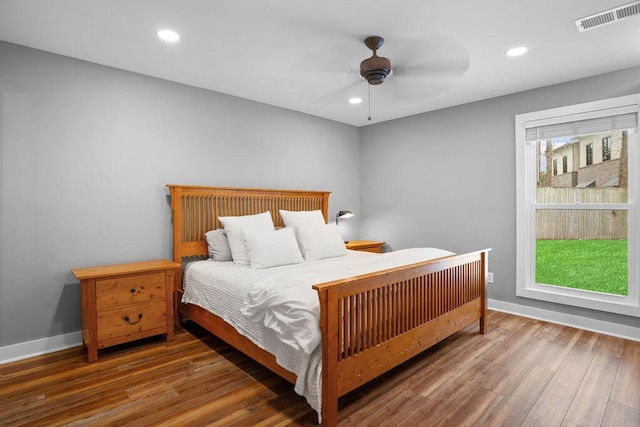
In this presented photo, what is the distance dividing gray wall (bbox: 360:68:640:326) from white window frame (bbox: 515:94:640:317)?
0.08 meters

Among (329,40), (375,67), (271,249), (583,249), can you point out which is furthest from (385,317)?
(583,249)

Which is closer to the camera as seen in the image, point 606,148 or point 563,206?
point 606,148

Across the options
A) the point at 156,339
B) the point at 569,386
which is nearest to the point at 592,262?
the point at 569,386

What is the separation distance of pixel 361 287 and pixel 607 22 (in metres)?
2.45

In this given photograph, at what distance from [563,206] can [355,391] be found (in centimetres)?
301

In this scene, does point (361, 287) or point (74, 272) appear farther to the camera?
point (74, 272)

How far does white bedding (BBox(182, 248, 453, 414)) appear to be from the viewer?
189cm

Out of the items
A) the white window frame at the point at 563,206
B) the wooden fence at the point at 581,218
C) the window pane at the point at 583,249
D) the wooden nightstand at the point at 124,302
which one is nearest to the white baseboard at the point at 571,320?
the white window frame at the point at 563,206

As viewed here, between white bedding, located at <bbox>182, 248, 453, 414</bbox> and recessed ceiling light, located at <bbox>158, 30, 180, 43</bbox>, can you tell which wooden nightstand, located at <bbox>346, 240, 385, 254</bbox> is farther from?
recessed ceiling light, located at <bbox>158, 30, 180, 43</bbox>

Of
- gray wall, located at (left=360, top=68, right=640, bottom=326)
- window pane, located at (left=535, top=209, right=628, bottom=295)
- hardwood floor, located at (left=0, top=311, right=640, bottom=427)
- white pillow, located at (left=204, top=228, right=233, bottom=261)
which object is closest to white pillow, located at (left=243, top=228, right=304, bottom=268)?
white pillow, located at (left=204, top=228, right=233, bottom=261)

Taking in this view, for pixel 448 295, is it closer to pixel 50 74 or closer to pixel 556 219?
pixel 556 219

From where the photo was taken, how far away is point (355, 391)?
2234mm

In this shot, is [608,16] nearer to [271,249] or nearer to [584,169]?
[584,169]

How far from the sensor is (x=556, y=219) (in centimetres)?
370
